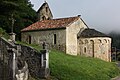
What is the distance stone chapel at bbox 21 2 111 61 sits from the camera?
45.8m

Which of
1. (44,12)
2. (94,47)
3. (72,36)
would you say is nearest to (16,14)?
(72,36)

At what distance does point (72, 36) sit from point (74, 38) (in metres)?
0.65

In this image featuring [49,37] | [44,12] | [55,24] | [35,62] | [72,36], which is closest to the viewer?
[35,62]

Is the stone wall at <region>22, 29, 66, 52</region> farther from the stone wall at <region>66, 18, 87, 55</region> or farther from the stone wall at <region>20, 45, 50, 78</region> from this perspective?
the stone wall at <region>20, 45, 50, 78</region>

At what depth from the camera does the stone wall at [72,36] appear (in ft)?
150

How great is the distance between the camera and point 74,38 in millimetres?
47000

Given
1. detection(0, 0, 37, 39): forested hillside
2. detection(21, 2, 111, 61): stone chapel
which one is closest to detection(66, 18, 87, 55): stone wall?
detection(21, 2, 111, 61): stone chapel

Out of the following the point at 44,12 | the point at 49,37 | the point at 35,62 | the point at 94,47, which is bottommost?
the point at 94,47

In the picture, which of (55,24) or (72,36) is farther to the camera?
(55,24)

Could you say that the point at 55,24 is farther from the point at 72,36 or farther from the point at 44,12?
the point at 44,12

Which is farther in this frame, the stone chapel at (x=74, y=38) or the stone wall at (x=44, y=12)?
the stone wall at (x=44, y=12)

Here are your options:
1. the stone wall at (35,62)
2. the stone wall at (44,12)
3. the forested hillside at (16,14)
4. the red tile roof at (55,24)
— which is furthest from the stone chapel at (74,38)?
the stone wall at (35,62)

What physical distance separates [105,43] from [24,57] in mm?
25156

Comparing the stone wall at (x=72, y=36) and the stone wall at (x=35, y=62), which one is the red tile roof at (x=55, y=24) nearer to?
the stone wall at (x=72, y=36)
